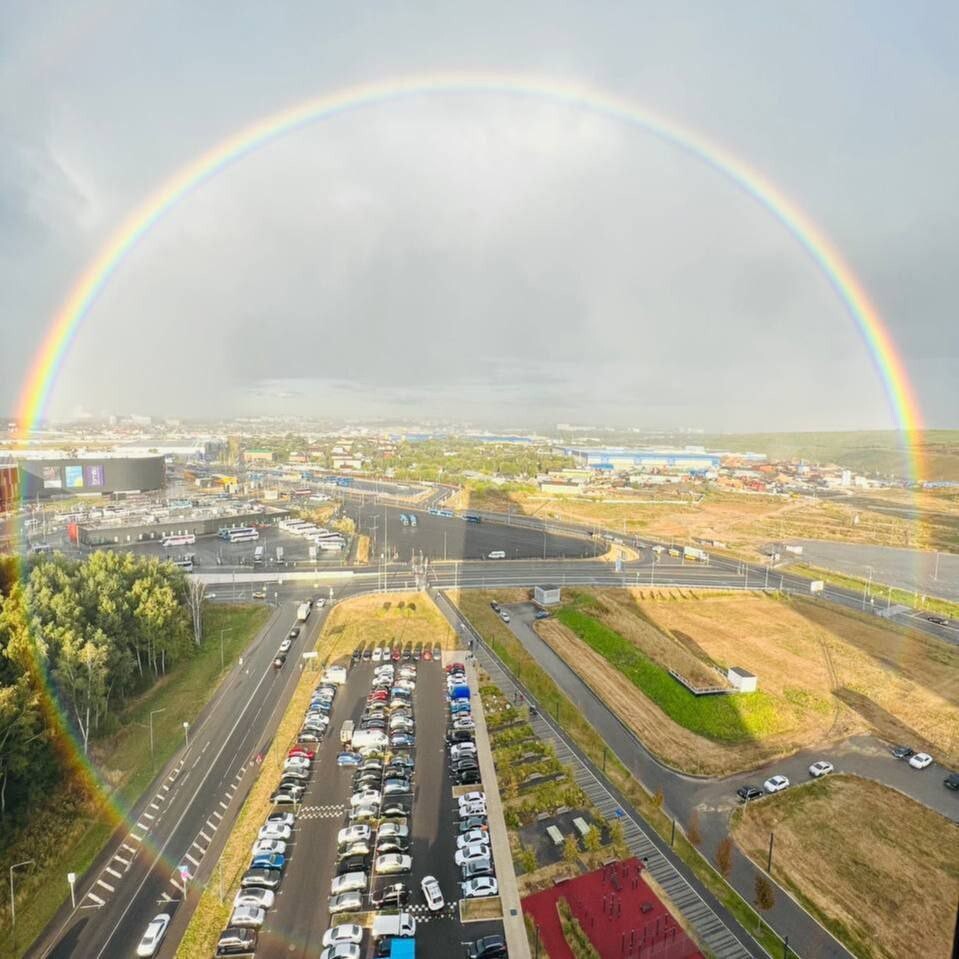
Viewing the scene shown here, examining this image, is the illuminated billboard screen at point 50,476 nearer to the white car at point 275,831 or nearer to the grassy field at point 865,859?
the white car at point 275,831

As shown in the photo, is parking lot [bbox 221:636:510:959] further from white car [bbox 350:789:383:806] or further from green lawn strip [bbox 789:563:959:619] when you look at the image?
green lawn strip [bbox 789:563:959:619]

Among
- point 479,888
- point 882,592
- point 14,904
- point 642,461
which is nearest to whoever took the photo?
point 14,904

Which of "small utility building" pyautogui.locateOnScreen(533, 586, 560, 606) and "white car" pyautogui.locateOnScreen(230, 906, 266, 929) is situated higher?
"white car" pyautogui.locateOnScreen(230, 906, 266, 929)

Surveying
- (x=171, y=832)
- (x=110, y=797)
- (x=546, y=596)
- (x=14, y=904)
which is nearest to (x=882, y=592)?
(x=546, y=596)

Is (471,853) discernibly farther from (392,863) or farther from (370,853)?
(370,853)

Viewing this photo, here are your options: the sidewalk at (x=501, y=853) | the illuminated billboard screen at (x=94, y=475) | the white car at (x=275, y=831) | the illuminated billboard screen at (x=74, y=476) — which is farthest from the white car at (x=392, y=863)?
the illuminated billboard screen at (x=94, y=475)

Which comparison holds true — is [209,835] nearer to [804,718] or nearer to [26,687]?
[26,687]

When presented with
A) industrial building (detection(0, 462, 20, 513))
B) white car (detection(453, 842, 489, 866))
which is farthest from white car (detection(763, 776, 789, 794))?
industrial building (detection(0, 462, 20, 513))
